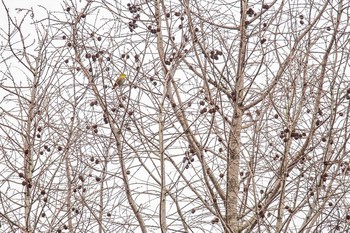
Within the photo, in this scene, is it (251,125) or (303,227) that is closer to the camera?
(303,227)

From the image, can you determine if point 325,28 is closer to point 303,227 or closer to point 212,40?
point 212,40

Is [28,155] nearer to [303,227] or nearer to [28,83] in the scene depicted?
[28,83]

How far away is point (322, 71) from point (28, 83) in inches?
105

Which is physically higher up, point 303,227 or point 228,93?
point 228,93

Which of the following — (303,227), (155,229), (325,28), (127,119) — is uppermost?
(325,28)

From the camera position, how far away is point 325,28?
19.0 ft

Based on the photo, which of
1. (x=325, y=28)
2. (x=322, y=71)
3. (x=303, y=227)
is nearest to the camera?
(x=303, y=227)

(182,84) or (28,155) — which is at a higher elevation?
(182,84)

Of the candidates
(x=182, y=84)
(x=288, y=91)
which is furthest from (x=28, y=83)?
(x=288, y=91)

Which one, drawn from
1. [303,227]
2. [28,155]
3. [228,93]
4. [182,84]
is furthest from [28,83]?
[303,227]

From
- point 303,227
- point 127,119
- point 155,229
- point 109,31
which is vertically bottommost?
point 303,227

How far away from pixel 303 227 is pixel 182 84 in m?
1.77

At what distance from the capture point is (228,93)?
19.2ft

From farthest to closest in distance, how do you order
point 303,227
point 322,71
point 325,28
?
point 325,28
point 322,71
point 303,227
